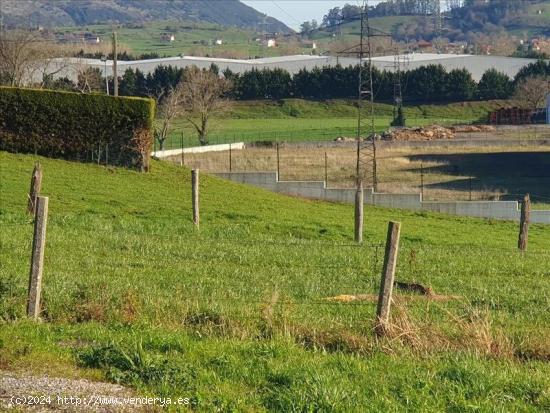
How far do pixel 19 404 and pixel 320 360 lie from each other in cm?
278

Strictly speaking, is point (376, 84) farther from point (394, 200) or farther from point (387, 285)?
point (387, 285)

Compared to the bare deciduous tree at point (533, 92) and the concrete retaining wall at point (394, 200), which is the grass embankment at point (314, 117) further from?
the concrete retaining wall at point (394, 200)

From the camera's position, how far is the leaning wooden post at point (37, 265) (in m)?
10.6

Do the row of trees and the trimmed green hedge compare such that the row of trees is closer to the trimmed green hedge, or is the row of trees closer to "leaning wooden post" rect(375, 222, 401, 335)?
the trimmed green hedge

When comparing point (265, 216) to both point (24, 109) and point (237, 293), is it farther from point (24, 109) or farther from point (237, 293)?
point (237, 293)

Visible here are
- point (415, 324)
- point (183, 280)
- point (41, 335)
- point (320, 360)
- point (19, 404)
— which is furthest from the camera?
point (183, 280)

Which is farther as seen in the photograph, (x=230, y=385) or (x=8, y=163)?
(x=8, y=163)

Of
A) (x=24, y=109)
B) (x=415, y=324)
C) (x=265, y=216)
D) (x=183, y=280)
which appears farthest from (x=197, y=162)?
(x=415, y=324)

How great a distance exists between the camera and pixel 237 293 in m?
13.0

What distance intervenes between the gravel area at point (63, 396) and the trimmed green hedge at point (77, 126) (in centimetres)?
2984

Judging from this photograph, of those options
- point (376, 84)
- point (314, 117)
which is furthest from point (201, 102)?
point (376, 84)

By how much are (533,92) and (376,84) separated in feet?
54.2

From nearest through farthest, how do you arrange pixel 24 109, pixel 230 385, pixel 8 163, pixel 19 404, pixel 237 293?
pixel 19 404, pixel 230 385, pixel 237 293, pixel 8 163, pixel 24 109

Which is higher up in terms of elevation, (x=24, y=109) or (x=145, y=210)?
(x=24, y=109)
